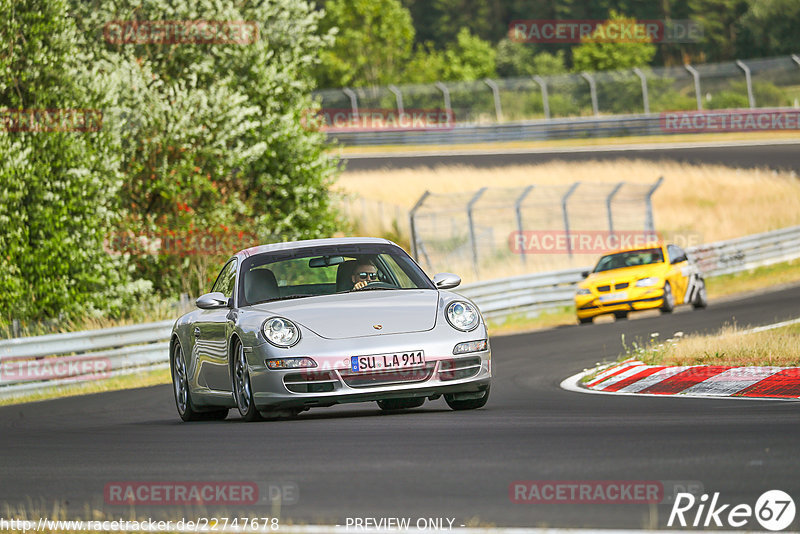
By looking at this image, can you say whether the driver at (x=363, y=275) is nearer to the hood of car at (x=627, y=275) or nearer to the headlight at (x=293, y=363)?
the headlight at (x=293, y=363)

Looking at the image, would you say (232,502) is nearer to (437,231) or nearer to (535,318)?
(535,318)

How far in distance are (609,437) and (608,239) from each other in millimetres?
26338

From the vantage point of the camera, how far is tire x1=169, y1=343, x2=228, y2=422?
11.5 meters

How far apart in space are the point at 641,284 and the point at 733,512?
18.0 meters

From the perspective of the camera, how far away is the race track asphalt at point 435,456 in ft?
20.0

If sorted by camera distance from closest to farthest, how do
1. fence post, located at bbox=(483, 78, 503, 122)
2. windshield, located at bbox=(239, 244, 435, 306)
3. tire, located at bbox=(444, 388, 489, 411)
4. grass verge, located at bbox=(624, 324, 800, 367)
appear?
tire, located at bbox=(444, 388, 489, 411)
windshield, located at bbox=(239, 244, 435, 306)
grass verge, located at bbox=(624, 324, 800, 367)
fence post, located at bbox=(483, 78, 503, 122)

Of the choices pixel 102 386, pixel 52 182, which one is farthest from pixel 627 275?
pixel 52 182

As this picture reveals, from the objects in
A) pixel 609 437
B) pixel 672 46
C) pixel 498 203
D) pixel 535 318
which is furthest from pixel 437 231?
pixel 672 46

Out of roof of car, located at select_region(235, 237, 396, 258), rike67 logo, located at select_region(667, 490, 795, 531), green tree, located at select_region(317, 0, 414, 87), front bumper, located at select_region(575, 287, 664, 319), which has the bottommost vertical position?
front bumper, located at select_region(575, 287, 664, 319)

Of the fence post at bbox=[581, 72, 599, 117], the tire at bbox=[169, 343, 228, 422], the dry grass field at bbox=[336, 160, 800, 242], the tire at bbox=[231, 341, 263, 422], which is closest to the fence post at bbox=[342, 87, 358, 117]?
the dry grass field at bbox=[336, 160, 800, 242]

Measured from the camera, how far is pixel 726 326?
64.1ft

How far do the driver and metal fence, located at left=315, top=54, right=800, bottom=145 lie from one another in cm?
3817

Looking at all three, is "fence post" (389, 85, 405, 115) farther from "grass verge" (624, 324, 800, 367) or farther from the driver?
the driver

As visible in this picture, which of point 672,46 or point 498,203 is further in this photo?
point 672,46
